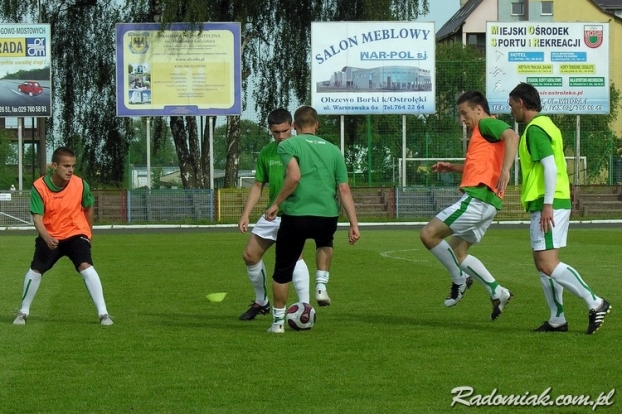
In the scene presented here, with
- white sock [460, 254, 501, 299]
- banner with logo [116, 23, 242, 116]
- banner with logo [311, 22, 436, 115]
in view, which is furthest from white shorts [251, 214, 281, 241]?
banner with logo [311, 22, 436, 115]

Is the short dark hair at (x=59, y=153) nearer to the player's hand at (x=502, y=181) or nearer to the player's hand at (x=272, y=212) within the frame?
the player's hand at (x=272, y=212)

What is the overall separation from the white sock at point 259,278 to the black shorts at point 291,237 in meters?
1.39

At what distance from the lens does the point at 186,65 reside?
41.6m

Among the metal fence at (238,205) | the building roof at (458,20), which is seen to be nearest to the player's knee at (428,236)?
the metal fence at (238,205)

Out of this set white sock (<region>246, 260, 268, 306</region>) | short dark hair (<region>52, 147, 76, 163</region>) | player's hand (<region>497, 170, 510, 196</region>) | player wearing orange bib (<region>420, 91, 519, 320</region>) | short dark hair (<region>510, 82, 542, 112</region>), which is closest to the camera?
short dark hair (<region>510, 82, 542, 112</region>)

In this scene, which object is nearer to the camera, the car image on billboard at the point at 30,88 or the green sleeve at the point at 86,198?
the green sleeve at the point at 86,198

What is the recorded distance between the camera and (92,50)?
4688 centimetres

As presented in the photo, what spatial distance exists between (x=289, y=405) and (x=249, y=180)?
66.6 m

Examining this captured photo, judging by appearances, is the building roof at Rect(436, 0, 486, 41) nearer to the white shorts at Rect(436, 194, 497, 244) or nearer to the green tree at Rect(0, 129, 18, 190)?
the green tree at Rect(0, 129, 18, 190)

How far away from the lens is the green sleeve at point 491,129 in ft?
33.8

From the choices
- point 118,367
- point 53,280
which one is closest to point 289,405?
point 118,367

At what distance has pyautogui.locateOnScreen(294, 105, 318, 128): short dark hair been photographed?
990 cm

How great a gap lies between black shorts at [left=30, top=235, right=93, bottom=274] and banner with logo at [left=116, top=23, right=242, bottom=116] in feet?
101

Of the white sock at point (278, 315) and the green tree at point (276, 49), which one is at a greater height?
the green tree at point (276, 49)
